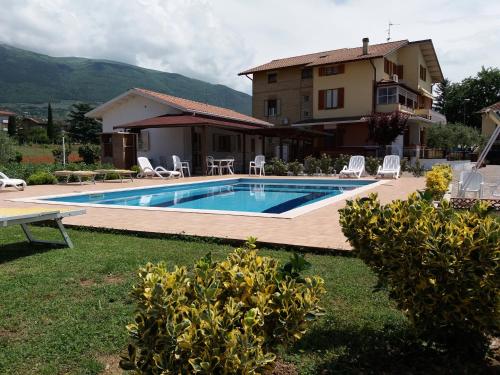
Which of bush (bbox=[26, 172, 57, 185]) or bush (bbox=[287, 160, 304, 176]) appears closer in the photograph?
bush (bbox=[26, 172, 57, 185])

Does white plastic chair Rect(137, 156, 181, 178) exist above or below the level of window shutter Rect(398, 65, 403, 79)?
below

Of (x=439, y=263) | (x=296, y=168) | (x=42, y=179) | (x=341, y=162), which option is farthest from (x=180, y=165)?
(x=439, y=263)

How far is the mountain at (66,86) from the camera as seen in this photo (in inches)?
5615

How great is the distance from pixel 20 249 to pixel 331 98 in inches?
1154

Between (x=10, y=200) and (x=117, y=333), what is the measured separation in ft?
27.4

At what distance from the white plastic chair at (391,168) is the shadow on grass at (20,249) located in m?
15.5

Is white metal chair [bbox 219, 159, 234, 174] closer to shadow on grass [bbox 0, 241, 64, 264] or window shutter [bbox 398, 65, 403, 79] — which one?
shadow on grass [bbox 0, 241, 64, 264]

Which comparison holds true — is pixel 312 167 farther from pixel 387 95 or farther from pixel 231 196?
pixel 387 95

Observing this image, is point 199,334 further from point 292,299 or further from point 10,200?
point 10,200

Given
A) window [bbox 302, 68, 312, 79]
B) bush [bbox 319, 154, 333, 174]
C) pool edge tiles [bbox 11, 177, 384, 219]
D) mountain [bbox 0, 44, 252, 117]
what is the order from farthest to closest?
mountain [bbox 0, 44, 252, 117] < window [bbox 302, 68, 312, 79] < bush [bbox 319, 154, 333, 174] < pool edge tiles [bbox 11, 177, 384, 219]

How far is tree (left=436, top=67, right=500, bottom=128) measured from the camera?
5034 cm

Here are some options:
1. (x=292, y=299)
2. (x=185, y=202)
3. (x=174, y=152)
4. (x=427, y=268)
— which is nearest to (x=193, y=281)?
(x=292, y=299)

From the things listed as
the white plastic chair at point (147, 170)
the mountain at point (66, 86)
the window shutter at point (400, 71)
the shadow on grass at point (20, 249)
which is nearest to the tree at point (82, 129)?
the white plastic chair at point (147, 170)

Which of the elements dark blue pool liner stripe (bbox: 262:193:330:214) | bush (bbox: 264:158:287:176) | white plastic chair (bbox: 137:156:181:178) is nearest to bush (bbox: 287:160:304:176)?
bush (bbox: 264:158:287:176)
